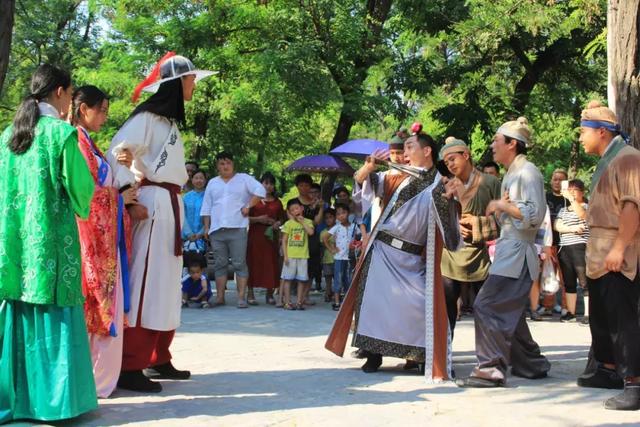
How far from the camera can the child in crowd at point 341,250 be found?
1109cm

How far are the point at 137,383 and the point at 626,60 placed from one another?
17.0ft

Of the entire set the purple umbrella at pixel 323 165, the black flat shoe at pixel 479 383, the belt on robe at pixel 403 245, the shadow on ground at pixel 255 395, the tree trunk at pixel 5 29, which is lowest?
the shadow on ground at pixel 255 395

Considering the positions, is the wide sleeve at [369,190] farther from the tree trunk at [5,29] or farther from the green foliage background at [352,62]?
the green foliage background at [352,62]

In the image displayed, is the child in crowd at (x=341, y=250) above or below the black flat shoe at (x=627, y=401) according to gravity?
above

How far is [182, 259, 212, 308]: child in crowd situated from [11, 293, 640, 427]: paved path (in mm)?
2638

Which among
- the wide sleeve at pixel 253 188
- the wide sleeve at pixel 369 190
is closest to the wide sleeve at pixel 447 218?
the wide sleeve at pixel 369 190

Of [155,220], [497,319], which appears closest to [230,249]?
[155,220]

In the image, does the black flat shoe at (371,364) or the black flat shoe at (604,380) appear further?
the black flat shoe at (371,364)

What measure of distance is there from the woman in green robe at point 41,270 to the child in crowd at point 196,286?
6077 mm

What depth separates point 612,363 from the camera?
589cm

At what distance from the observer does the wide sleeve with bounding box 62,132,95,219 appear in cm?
445

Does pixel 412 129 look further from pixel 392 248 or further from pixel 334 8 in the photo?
pixel 334 8

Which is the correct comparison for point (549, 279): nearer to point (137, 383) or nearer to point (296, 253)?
point (296, 253)

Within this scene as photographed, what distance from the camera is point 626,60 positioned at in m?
7.53
